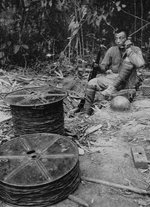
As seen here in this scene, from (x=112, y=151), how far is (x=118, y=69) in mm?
2635

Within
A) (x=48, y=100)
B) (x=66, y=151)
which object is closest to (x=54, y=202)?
(x=66, y=151)

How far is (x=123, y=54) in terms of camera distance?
6.73 metres

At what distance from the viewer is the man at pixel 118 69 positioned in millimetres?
6477

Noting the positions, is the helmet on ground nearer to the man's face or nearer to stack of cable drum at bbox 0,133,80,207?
the man's face

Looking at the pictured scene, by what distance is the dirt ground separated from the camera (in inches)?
150

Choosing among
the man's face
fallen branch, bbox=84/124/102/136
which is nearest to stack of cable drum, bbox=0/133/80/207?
fallen branch, bbox=84/124/102/136

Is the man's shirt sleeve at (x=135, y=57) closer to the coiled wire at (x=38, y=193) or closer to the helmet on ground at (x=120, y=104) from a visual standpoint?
the helmet on ground at (x=120, y=104)

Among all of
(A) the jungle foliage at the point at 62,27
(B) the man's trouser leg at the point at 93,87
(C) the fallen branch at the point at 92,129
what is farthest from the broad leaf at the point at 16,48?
(C) the fallen branch at the point at 92,129

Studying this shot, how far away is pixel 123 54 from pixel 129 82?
66 centimetres

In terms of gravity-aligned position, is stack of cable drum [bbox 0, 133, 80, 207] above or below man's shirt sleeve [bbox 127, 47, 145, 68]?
below

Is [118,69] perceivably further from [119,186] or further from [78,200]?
[78,200]

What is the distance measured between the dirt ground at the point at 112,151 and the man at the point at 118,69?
15.3 inches

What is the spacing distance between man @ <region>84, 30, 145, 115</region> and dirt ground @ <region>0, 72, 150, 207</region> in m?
0.39

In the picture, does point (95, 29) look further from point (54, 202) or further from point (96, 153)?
point (54, 202)
